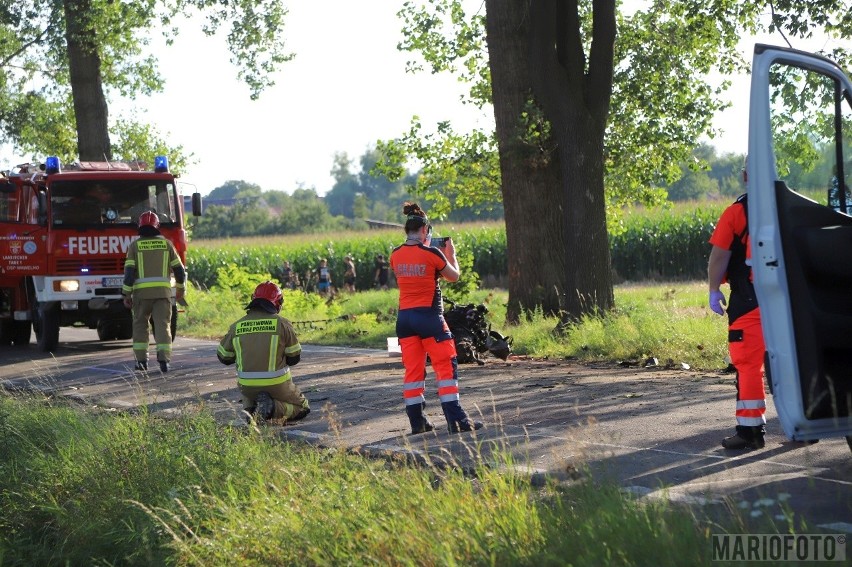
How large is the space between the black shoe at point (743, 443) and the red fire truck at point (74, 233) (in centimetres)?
1236

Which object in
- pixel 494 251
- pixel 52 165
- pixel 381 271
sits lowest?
pixel 381 271

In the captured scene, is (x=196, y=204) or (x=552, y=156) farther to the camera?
(x=196, y=204)

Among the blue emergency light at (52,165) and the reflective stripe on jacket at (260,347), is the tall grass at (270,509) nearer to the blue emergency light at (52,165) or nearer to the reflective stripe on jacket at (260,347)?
the reflective stripe on jacket at (260,347)

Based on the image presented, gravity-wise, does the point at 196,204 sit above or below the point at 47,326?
above

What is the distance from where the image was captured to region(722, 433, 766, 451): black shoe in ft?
25.7

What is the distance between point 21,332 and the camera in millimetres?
21562

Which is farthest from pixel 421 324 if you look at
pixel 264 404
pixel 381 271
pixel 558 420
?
pixel 381 271

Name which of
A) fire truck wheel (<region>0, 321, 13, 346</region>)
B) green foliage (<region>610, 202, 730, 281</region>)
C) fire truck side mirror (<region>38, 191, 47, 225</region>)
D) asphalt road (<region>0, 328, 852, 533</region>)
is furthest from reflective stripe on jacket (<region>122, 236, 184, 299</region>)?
green foliage (<region>610, 202, 730, 281</region>)

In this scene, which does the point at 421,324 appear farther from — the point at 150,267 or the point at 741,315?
the point at 150,267

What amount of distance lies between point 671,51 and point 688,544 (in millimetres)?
18094

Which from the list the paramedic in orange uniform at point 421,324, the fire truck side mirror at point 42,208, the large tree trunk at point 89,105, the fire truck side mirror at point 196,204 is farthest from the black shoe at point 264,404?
the large tree trunk at point 89,105

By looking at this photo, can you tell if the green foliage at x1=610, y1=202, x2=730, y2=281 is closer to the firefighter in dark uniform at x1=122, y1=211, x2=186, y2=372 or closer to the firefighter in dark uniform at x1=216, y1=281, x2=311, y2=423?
the firefighter in dark uniform at x1=122, y1=211, x2=186, y2=372

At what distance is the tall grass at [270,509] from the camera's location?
16.8 feet

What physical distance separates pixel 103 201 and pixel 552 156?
22.9 ft
